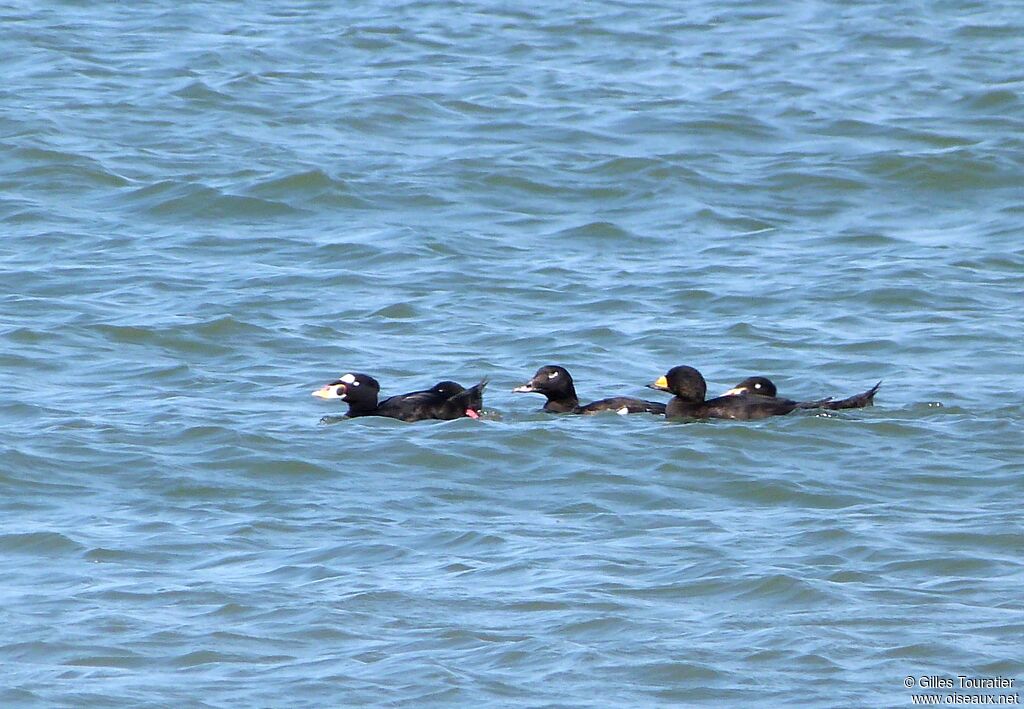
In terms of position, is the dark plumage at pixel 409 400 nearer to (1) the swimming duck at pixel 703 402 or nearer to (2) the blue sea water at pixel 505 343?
(2) the blue sea water at pixel 505 343

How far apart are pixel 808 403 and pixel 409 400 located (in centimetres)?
235

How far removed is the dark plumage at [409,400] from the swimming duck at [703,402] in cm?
113

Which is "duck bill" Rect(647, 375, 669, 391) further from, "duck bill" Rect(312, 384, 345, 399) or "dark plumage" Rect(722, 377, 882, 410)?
"duck bill" Rect(312, 384, 345, 399)

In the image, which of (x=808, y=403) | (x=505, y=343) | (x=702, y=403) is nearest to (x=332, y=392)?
(x=505, y=343)

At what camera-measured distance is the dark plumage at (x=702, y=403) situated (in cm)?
1110

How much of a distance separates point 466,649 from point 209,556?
5.37 ft

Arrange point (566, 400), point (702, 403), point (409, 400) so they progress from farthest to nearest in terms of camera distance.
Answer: point (566, 400)
point (702, 403)
point (409, 400)

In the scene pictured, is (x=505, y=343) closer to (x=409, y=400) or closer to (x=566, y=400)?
(x=566, y=400)

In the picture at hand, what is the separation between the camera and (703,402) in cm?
1142

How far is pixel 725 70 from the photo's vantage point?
21.5 m

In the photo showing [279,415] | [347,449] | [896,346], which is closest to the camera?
[347,449]

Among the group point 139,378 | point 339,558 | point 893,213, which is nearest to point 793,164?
point 893,213

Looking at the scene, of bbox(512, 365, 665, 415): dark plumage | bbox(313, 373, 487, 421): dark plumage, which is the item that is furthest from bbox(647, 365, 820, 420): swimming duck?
bbox(313, 373, 487, 421): dark plumage

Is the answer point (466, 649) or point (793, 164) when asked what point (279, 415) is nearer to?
point (466, 649)
